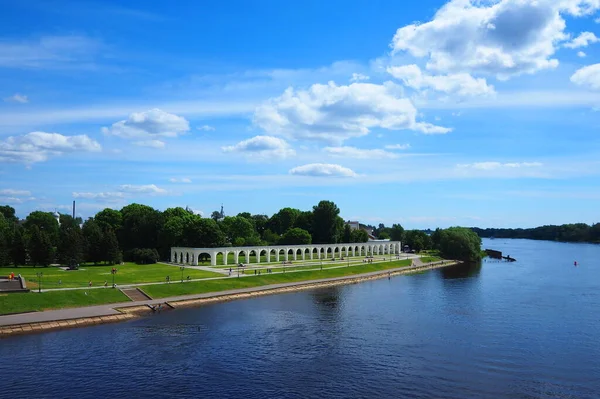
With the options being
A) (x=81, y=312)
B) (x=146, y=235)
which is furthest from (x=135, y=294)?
(x=146, y=235)

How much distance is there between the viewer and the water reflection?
89.4 m

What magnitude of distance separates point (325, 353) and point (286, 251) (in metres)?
67.6

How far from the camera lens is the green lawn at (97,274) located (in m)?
58.3

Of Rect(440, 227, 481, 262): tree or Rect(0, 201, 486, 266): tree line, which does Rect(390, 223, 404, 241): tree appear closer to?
Rect(0, 201, 486, 266): tree line

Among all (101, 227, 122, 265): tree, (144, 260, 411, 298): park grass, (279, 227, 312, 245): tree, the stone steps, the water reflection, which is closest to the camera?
the stone steps

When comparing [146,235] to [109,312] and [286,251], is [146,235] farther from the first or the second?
[109,312]

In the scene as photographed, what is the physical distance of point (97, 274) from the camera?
68.1m

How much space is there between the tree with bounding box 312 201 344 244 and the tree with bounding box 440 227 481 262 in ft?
87.2

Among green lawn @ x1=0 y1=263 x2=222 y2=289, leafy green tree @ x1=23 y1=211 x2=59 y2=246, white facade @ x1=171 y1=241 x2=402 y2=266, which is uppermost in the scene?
leafy green tree @ x1=23 y1=211 x2=59 y2=246

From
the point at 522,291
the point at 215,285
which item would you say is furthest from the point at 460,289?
the point at 215,285

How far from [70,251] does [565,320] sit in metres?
64.0

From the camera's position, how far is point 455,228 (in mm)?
138625

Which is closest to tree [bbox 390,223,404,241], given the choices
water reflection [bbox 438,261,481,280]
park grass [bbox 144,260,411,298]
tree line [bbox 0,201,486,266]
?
tree line [bbox 0,201,486,266]

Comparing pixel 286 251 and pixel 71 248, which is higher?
pixel 71 248
